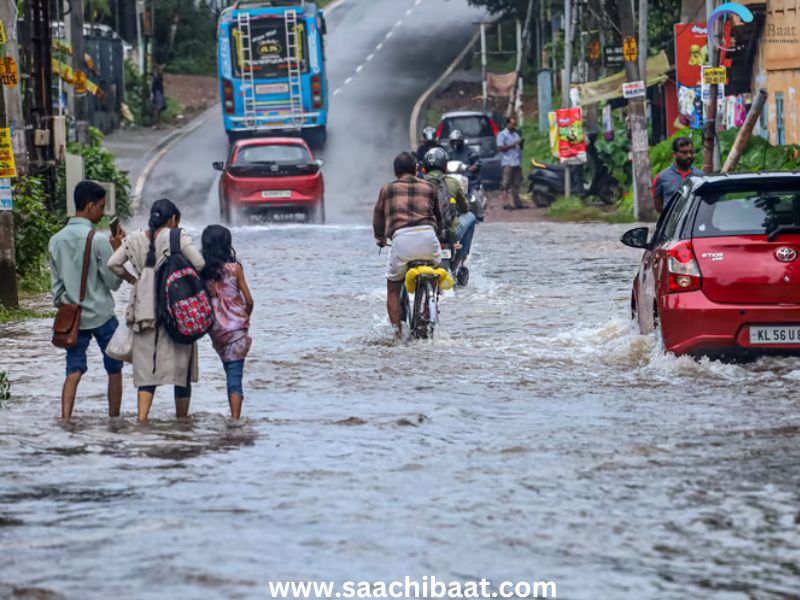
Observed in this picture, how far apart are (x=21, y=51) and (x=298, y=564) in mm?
19184

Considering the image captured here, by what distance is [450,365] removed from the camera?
1360 centimetres

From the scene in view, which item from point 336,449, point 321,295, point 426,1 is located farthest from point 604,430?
point 426,1

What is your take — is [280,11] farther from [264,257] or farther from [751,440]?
[751,440]

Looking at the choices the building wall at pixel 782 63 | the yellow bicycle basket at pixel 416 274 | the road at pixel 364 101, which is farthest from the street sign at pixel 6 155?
the road at pixel 364 101

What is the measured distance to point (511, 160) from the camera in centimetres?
3828

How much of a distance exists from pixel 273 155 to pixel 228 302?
22.4 meters

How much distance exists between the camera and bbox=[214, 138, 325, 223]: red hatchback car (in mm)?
32562

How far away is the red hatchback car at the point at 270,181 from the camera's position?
107ft

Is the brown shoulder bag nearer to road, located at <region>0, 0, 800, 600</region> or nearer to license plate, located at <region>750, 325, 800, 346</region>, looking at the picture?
road, located at <region>0, 0, 800, 600</region>

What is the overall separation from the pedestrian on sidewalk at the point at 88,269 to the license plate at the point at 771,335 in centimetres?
430

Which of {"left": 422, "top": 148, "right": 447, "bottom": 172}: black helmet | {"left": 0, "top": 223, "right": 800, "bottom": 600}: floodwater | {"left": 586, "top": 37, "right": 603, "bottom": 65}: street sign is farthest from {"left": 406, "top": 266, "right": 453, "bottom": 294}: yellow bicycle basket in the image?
{"left": 586, "top": 37, "right": 603, "bottom": 65}: street sign

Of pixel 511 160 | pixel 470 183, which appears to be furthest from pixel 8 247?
pixel 511 160

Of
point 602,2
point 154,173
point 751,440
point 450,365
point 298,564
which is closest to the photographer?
point 298,564

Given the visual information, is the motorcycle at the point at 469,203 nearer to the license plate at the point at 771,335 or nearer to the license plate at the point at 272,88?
the license plate at the point at 771,335
